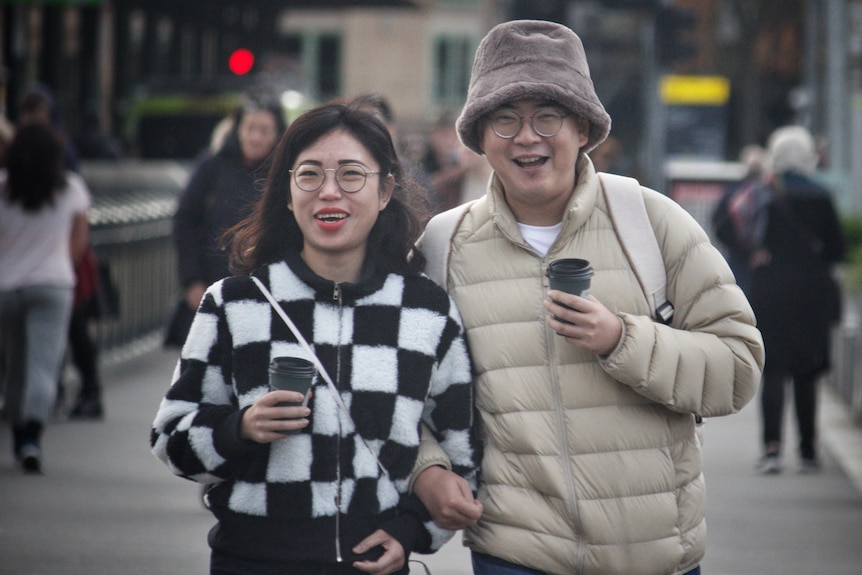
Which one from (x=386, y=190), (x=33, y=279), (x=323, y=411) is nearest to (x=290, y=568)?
(x=323, y=411)

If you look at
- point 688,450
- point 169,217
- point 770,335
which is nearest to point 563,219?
point 688,450

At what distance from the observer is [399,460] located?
10.9 feet

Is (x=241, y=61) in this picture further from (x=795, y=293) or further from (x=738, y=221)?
(x=795, y=293)

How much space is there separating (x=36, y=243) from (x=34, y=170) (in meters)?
0.39

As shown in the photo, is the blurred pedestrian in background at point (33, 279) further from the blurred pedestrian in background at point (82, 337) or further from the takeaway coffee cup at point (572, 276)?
the takeaway coffee cup at point (572, 276)

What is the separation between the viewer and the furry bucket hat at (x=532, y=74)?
3.40 metres

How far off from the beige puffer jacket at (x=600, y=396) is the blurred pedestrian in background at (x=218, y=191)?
3.88m

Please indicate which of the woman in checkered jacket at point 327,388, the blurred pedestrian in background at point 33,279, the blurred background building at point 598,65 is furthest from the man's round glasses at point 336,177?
the blurred background building at point 598,65

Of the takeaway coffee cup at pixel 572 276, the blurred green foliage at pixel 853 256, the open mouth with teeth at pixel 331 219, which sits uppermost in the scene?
the open mouth with teeth at pixel 331 219

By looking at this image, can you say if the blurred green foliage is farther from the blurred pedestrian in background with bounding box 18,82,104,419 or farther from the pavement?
the blurred pedestrian in background with bounding box 18,82,104,419

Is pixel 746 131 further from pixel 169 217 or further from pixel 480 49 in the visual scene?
pixel 480 49

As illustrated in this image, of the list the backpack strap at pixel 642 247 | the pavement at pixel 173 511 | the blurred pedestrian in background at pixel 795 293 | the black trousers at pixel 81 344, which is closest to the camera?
the backpack strap at pixel 642 247

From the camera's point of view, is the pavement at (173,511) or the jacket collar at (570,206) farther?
the pavement at (173,511)

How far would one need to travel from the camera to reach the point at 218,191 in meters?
7.46
